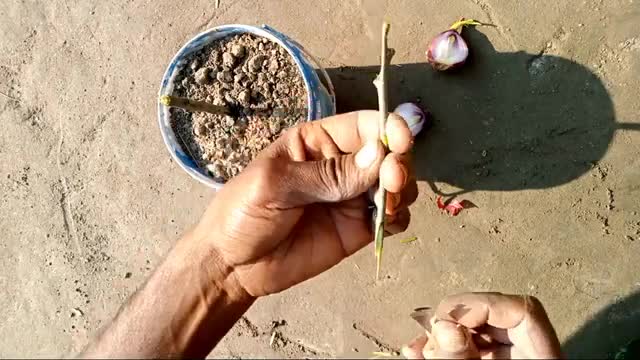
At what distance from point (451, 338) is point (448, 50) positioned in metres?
0.75

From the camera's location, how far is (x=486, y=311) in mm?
1190

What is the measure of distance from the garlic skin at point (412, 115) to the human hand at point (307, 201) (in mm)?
276

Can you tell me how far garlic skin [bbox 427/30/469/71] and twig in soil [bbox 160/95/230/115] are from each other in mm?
529

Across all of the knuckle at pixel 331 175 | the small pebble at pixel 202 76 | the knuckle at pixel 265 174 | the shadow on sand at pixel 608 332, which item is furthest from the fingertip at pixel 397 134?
the shadow on sand at pixel 608 332

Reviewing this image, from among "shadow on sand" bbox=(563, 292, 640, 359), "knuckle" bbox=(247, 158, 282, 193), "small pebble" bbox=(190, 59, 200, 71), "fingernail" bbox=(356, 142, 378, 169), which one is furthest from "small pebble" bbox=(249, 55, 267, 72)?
"shadow on sand" bbox=(563, 292, 640, 359)

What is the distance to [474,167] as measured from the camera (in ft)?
5.41

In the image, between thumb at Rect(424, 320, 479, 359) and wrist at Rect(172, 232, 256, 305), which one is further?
wrist at Rect(172, 232, 256, 305)

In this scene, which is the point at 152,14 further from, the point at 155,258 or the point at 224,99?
the point at 155,258

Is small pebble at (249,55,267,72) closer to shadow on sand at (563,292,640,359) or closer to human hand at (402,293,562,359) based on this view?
human hand at (402,293,562,359)

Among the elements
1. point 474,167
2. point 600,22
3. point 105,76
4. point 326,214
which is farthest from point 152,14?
point 600,22

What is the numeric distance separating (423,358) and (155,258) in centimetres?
89

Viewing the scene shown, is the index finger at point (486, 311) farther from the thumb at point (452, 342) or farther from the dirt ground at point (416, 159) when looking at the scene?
the dirt ground at point (416, 159)

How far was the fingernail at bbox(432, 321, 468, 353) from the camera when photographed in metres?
1.12

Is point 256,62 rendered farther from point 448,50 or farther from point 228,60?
point 448,50
